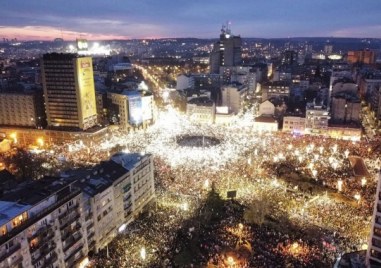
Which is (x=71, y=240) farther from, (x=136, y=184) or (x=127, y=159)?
(x=127, y=159)

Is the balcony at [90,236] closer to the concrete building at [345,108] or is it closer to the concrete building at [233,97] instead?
the concrete building at [345,108]

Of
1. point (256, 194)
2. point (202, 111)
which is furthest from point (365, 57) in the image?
Result: point (256, 194)

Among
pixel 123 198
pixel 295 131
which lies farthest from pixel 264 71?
pixel 123 198

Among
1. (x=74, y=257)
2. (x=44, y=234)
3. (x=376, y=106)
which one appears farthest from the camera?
(x=376, y=106)

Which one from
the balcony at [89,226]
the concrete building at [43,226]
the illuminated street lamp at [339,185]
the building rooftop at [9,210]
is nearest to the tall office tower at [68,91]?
the balcony at [89,226]

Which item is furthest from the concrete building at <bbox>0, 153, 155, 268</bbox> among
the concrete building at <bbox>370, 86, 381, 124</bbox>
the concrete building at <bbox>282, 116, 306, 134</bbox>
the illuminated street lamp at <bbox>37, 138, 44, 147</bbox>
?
the concrete building at <bbox>370, 86, 381, 124</bbox>

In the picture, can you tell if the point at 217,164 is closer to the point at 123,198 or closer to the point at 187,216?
the point at 187,216
